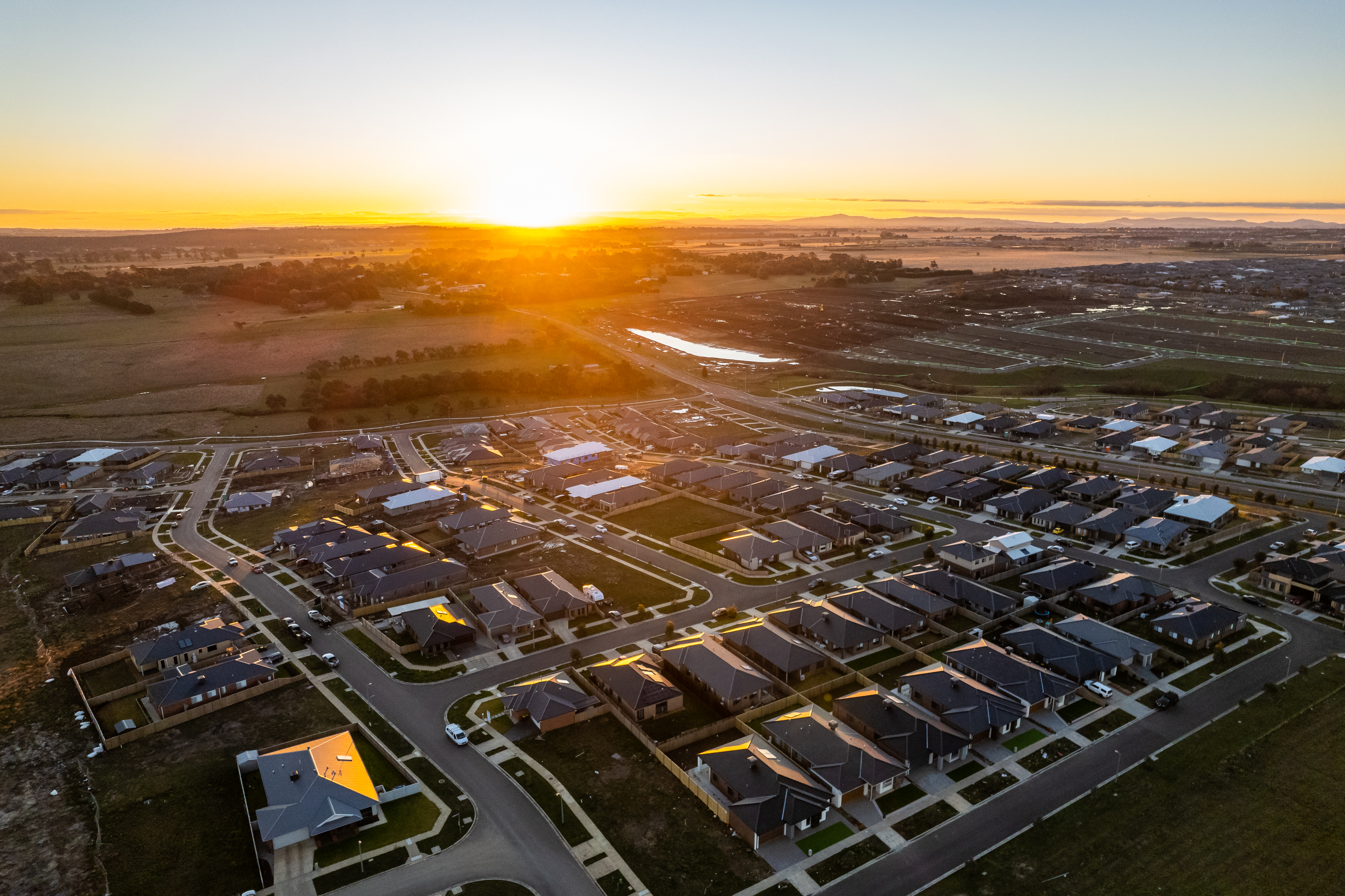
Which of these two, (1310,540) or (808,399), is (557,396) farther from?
(1310,540)

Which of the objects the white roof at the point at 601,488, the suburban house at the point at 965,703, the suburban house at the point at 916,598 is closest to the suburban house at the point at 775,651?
the suburban house at the point at 965,703

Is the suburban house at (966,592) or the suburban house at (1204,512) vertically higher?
the suburban house at (1204,512)

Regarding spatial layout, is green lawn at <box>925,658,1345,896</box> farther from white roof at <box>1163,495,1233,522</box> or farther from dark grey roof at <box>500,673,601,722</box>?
white roof at <box>1163,495,1233,522</box>

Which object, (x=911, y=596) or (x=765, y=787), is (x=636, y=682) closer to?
(x=765, y=787)

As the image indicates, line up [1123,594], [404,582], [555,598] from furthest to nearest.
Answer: [404,582]
[555,598]
[1123,594]

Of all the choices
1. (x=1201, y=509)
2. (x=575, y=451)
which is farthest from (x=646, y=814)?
(x=1201, y=509)

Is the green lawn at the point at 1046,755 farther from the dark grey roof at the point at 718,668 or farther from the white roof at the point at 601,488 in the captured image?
the white roof at the point at 601,488
